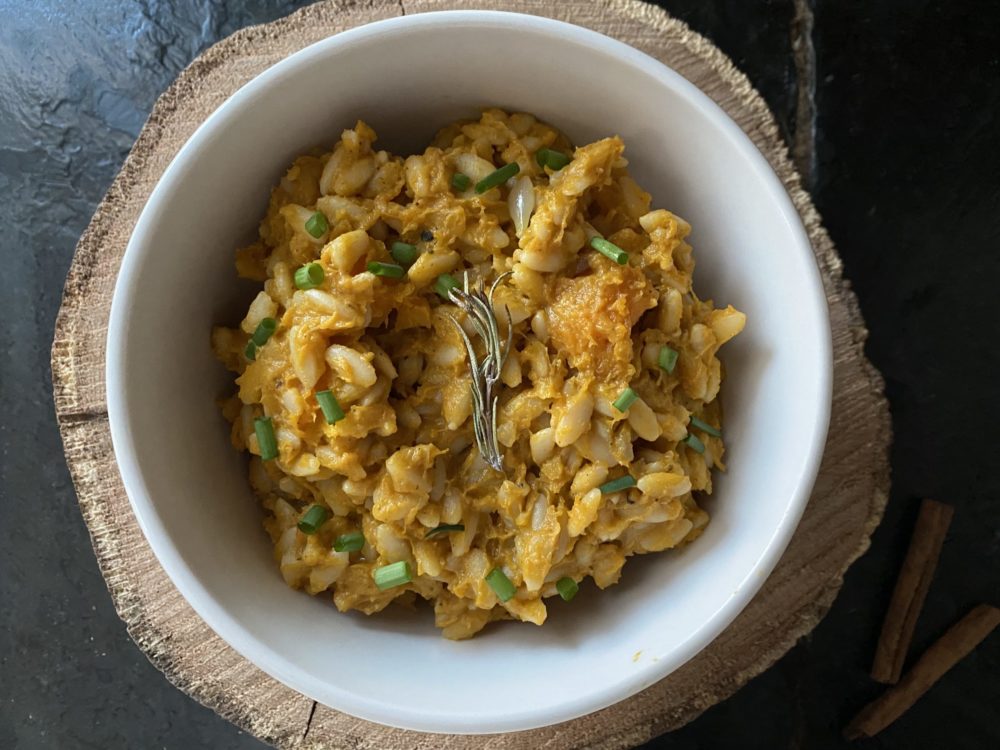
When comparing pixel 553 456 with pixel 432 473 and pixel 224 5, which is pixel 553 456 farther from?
pixel 224 5

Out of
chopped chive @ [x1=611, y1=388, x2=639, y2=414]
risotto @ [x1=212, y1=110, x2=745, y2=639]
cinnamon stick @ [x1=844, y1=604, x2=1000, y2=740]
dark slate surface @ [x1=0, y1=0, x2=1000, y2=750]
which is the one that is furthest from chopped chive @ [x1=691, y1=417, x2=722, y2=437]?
cinnamon stick @ [x1=844, y1=604, x2=1000, y2=740]

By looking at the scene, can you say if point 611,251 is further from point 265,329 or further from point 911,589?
point 911,589

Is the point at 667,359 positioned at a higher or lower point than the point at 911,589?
higher

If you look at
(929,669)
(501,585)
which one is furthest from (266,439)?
(929,669)

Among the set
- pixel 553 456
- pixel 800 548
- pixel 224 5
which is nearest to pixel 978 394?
pixel 800 548

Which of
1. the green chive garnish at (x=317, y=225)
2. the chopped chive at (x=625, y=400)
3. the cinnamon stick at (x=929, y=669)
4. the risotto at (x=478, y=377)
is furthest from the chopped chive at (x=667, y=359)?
the cinnamon stick at (x=929, y=669)

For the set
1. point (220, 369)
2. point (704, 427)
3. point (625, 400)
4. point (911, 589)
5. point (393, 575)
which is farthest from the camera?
point (911, 589)

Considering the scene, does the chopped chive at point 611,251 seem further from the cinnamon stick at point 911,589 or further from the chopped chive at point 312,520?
the cinnamon stick at point 911,589
